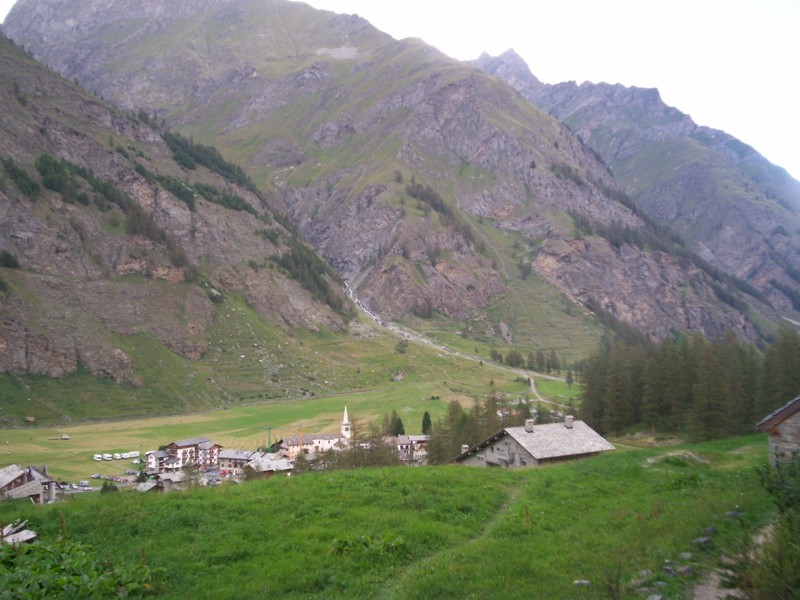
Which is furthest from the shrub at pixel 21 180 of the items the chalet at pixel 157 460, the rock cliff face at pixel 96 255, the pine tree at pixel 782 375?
the pine tree at pixel 782 375

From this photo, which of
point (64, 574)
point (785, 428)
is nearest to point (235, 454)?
point (64, 574)

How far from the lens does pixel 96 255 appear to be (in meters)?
143

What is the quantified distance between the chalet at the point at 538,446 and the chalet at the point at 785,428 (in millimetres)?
16710

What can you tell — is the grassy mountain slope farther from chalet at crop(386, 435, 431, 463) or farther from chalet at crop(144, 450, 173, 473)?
chalet at crop(386, 435, 431, 463)

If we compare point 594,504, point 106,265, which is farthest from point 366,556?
point 106,265

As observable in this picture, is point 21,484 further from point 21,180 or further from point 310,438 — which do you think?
point 21,180

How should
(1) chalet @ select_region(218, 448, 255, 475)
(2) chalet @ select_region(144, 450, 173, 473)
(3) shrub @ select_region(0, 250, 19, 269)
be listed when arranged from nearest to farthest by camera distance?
(2) chalet @ select_region(144, 450, 173, 473), (1) chalet @ select_region(218, 448, 255, 475), (3) shrub @ select_region(0, 250, 19, 269)

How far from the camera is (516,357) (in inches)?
6998

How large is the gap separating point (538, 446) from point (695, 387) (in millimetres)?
18406

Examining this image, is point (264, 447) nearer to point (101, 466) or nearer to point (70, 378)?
point (101, 466)

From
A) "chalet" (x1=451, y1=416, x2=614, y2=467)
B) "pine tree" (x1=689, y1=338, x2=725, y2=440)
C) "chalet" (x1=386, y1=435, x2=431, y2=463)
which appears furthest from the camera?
"chalet" (x1=386, y1=435, x2=431, y2=463)

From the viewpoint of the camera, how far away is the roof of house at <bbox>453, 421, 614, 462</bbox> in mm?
36312

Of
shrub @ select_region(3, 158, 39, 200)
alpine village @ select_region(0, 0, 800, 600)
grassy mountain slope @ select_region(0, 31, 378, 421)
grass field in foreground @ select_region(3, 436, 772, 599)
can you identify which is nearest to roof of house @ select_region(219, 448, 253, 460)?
alpine village @ select_region(0, 0, 800, 600)

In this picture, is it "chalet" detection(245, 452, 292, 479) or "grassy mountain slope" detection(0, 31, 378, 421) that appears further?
"grassy mountain slope" detection(0, 31, 378, 421)
